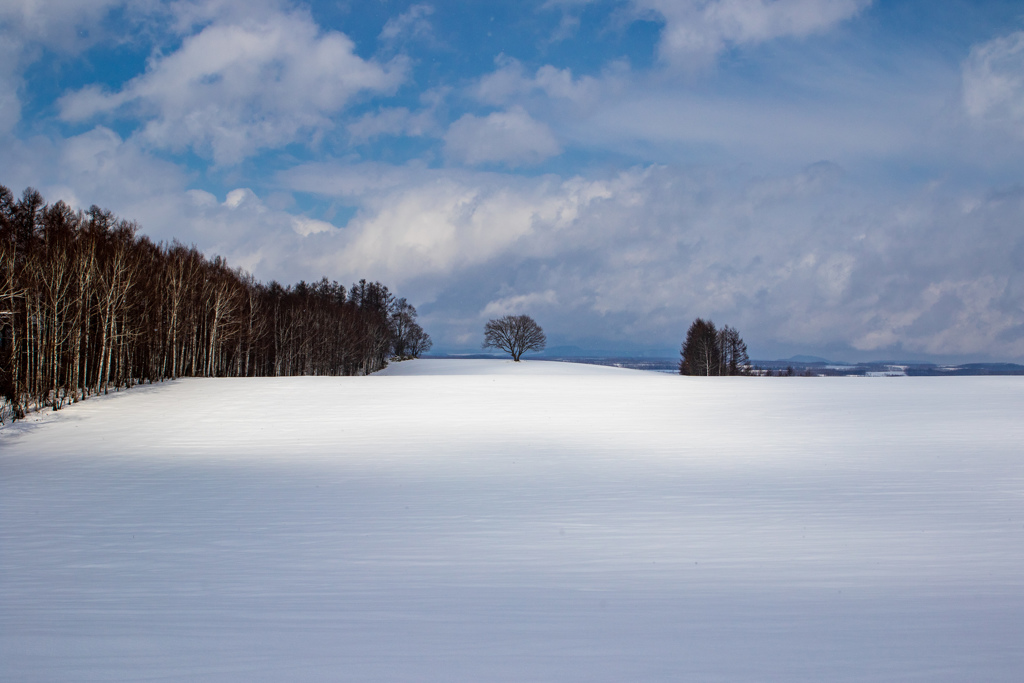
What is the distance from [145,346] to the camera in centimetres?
3628

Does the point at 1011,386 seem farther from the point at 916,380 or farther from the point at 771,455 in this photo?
the point at 771,455

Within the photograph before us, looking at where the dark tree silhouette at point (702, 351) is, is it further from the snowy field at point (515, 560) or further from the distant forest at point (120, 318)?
the snowy field at point (515, 560)

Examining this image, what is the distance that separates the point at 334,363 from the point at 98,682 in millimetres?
59226

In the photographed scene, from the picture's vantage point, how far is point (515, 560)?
257 inches

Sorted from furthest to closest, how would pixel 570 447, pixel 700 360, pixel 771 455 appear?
pixel 700 360 < pixel 570 447 < pixel 771 455

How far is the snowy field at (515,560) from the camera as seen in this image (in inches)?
171

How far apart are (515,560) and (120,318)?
1196 inches

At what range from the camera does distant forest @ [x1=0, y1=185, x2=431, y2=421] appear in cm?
2389

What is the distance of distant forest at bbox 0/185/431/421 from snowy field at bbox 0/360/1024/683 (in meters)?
10.1

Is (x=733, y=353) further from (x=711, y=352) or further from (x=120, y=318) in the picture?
(x=120, y=318)

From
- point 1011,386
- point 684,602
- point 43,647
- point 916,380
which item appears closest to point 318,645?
point 43,647

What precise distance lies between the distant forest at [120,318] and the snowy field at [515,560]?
1011 centimetres

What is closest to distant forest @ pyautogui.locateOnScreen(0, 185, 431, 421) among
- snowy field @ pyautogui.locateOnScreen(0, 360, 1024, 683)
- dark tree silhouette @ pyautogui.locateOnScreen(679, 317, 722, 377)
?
snowy field @ pyautogui.locateOnScreen(0, 360, 1024, 683)

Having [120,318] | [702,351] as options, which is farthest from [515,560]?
[702,351]
